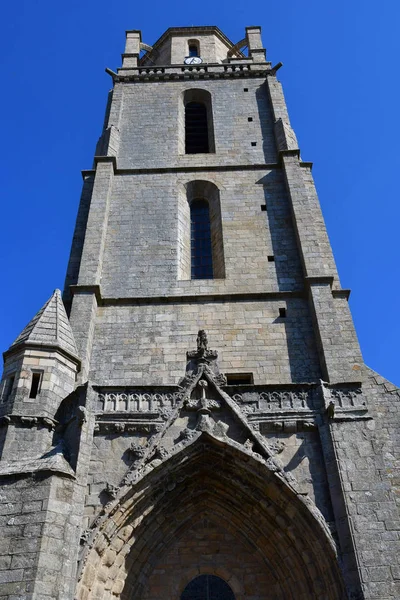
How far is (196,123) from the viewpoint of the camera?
18.2 meters

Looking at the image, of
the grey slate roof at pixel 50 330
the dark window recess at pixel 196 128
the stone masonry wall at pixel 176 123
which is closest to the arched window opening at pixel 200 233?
the stone masonry wall at pixel 176 123

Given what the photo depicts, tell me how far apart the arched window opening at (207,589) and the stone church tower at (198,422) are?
0.06ft

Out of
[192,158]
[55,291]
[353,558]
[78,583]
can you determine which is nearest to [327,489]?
[353,558]

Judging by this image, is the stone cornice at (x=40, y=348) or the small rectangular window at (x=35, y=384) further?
the stone cornice at (x=40, y=348)

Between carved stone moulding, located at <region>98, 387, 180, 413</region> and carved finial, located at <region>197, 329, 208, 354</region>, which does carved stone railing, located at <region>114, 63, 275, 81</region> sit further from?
carved stone moulding, located at <region>98, 387, 180, 413</region>

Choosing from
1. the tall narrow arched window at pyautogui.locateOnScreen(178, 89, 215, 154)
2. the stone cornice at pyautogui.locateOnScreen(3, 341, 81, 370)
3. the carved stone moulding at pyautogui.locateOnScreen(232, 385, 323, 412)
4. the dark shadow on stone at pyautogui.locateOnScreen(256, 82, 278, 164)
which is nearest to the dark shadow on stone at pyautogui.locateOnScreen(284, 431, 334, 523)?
the carved stone moulding at pyautogui.locateOnScreen(232, 385, 323, 412)

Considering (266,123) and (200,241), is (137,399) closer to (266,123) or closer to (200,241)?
(200,241)

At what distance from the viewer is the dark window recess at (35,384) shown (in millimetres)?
9426

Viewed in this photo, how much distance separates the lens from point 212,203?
14.8 meters

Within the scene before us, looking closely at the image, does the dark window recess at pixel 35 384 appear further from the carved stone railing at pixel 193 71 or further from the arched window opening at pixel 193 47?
the arched window opening at pixel 193 47

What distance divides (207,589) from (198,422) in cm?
227

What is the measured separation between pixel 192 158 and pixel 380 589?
11123 millimetres

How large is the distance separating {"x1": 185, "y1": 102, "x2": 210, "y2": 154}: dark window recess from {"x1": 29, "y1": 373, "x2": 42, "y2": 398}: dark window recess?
30.6ft

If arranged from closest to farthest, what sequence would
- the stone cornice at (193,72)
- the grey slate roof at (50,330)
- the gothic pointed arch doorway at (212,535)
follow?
1. the gothic pointed arch doorway at (212,535)
2. the grey slate roof at (50,330)
3. the stone cornice at (193,72)
